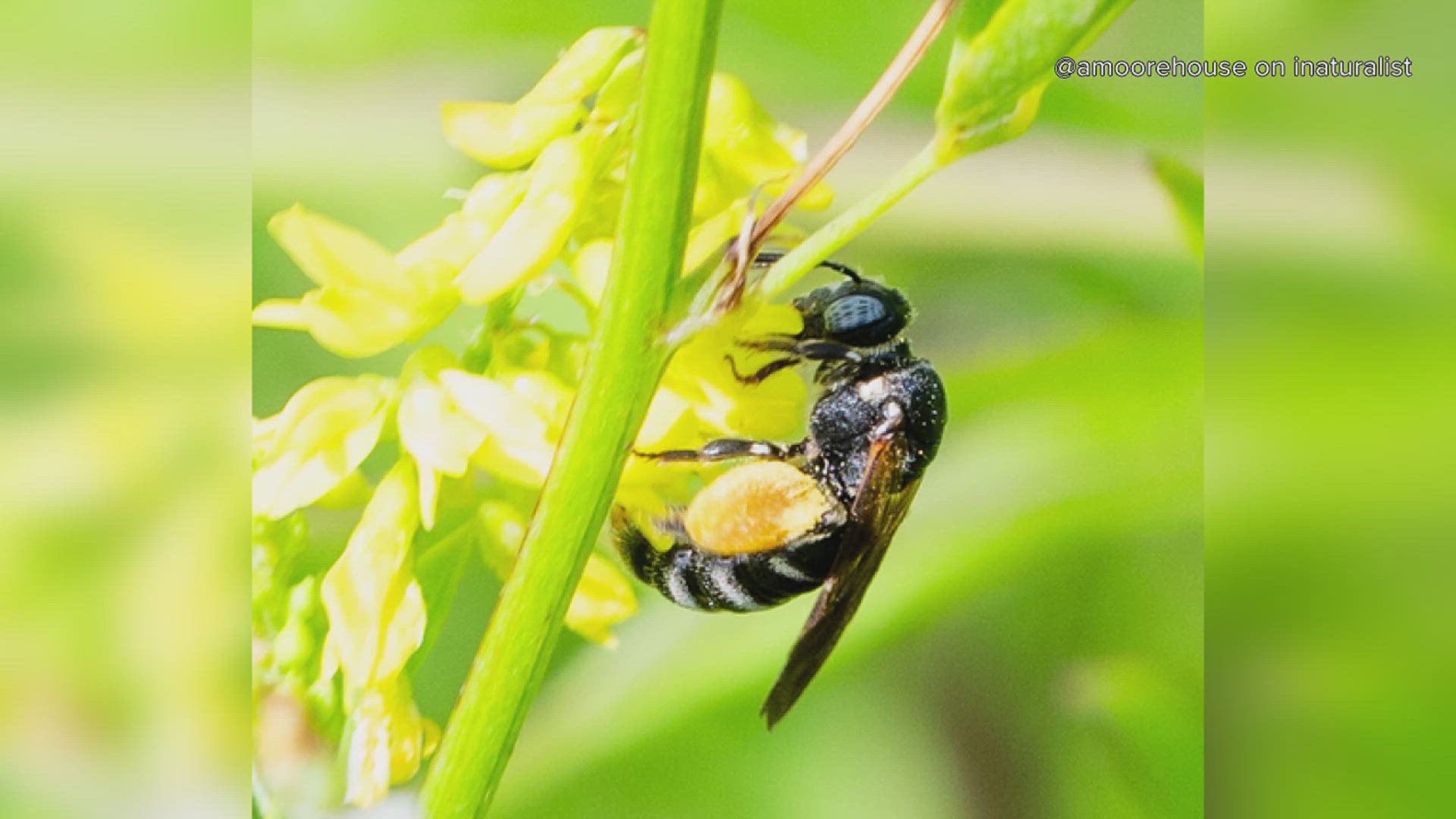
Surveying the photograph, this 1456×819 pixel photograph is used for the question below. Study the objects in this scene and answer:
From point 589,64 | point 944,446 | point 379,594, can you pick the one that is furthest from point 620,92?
point 944,446

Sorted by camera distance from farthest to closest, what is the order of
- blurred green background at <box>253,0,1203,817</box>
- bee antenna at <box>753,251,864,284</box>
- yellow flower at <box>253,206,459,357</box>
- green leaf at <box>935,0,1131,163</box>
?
blurred green background at <box>253,0,1203,817</box>, bee antenna at <box>753,251,864,284</box>, yellow flower at <box>253,206,459,357</box>, green leaf at <box>935,0,1131,163</box>

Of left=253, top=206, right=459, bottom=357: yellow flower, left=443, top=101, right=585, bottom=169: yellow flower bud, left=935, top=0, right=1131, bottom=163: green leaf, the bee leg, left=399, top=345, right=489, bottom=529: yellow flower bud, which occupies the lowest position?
the bee leg

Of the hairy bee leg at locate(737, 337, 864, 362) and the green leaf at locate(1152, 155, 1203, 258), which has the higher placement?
the green leaf at locate(1152, 155, 1203, 258)

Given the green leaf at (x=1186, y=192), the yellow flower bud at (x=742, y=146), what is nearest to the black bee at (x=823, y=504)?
the yellow flower bud at (x=742, y=146)

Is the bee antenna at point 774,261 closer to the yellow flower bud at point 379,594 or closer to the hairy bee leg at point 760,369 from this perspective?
the hairy bee leg at point 760,369

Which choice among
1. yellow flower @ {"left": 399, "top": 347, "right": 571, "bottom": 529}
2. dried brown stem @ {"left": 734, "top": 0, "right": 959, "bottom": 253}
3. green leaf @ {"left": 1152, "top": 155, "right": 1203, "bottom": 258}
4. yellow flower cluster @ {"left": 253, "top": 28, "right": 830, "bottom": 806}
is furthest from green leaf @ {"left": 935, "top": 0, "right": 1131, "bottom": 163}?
green leaf @ {"left": 1152, "top": 155, "right": 1203, "bottom": 258}

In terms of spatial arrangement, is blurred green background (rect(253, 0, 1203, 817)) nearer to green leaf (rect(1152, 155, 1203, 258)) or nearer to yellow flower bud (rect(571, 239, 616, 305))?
green leaf (rect(1152, 155, 1203, 258))
